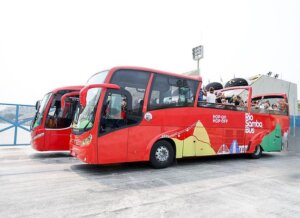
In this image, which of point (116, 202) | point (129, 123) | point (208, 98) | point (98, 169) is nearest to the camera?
point (116, 202)

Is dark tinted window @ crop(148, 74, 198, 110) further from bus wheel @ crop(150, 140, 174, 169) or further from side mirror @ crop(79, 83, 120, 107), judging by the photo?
side mirror @ crop(79, 83, 120, 107)

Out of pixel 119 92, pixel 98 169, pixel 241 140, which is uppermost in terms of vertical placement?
pixel 119 92

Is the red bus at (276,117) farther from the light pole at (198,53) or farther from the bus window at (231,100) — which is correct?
the light pole at (198,53)

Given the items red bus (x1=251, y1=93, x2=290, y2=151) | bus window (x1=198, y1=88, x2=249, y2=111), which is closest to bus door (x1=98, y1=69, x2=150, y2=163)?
bus window (x1=198, y1=88, x2=249, y2=111)

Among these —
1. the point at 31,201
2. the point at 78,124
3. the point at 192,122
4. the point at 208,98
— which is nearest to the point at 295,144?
the point at 208,98

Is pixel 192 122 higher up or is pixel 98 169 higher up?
pixel 192 122

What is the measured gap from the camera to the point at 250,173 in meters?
7.32

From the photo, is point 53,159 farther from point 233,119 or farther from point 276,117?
point 276,117

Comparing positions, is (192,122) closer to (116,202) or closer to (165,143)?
(165,143)

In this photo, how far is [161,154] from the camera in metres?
7.43

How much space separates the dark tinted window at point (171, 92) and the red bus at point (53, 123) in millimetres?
3505

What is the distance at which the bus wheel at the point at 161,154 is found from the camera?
23.9ft

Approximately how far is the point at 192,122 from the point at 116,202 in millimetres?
4439

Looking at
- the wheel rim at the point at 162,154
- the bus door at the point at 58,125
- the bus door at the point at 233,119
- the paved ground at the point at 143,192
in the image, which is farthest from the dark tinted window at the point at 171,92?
the bus door at the point at 58,125
